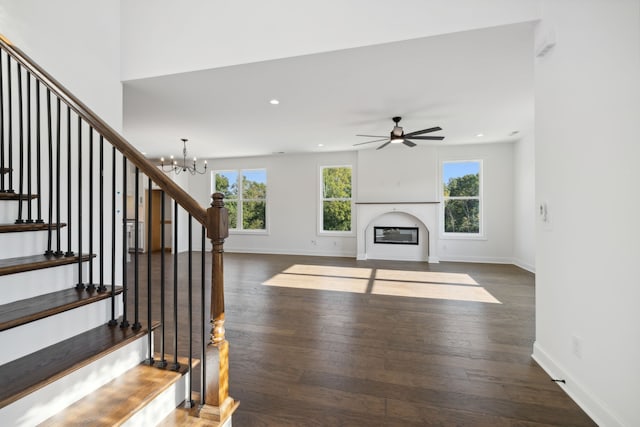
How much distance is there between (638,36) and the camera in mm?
1386

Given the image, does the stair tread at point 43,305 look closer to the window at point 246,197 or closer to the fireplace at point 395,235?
the fireplace at point 395,235

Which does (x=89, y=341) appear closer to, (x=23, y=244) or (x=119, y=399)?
(x=119, y=399)

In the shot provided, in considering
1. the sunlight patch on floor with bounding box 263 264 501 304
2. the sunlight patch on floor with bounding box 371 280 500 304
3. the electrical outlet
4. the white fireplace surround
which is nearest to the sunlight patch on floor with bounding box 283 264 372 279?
the sunlight patch on floor with bounding box 263 264 501 304

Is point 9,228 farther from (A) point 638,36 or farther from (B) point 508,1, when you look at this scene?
(B) point 508,1

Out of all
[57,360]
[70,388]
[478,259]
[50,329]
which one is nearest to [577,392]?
[70,388]

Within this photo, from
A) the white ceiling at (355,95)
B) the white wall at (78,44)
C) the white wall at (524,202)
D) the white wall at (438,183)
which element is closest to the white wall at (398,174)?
the white wall at (438,183)

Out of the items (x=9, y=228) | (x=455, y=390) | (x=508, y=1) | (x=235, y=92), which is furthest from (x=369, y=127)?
(x=9, y=228)

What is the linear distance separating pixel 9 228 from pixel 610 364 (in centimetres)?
345

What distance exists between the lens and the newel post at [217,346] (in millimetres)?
1388

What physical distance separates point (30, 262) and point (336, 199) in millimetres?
6358

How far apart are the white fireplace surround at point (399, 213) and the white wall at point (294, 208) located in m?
0.43

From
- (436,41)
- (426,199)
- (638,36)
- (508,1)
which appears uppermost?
(508,1)

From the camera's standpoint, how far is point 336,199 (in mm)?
7547

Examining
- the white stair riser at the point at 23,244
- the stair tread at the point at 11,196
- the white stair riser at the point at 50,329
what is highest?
the stair tread at the point at 11,196
